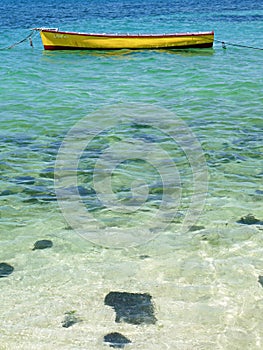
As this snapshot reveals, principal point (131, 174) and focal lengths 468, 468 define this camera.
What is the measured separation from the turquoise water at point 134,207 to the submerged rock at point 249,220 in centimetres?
12

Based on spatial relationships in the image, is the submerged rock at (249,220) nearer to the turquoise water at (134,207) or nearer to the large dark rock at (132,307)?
the turquoise water at (134,207)

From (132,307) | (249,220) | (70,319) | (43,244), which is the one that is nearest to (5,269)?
(43,244)

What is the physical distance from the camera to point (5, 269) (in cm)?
766

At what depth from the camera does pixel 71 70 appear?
84.6 ft

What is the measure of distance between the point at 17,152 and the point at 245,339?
9089 millimetres

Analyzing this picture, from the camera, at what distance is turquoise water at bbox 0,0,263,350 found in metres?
6.40

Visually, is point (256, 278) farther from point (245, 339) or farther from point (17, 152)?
point (17, 152)

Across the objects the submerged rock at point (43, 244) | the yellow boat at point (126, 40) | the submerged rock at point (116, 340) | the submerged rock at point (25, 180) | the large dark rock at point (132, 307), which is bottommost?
the submerged rock at point (116, 340)

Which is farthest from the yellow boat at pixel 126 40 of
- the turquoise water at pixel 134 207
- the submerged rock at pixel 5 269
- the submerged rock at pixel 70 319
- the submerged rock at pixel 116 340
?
the submerged rock at pixel 116 340

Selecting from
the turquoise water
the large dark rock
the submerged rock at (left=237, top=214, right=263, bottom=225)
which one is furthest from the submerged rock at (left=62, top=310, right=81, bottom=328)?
the submerged rock at (left=237, top=214, right=263, bottom=225)

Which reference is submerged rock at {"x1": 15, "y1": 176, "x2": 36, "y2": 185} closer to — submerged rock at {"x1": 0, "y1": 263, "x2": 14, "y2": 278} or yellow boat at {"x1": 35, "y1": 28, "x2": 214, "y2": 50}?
submerged rock at {"x1": 0, "y1": 263, "x2": 14, "y2": 278}

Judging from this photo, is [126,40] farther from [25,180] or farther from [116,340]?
[116,340]

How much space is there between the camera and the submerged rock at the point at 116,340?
5.95 meters

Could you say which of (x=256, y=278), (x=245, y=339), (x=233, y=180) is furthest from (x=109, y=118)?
(x=245, y=339)
